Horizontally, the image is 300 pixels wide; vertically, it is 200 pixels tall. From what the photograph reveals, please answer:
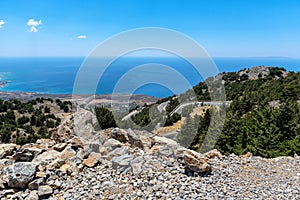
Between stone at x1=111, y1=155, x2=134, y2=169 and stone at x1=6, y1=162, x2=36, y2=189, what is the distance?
243 centimetres

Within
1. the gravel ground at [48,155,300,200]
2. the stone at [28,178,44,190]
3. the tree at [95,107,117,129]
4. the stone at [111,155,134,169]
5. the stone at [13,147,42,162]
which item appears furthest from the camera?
the tree at [95,107,117,129]

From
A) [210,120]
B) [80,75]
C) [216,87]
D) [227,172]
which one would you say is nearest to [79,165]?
[227,172]

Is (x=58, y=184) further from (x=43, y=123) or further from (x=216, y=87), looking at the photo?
(x=216, y=87)

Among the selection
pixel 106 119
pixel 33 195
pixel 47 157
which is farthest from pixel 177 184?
pixel 106 119

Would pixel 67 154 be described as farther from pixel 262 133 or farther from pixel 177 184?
pixel 262 133

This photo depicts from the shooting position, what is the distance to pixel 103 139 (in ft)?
36.6

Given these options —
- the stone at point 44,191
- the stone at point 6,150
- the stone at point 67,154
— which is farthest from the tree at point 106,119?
the stone at point 44,191

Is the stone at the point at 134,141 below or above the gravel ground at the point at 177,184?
above

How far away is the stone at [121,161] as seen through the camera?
8.33 m

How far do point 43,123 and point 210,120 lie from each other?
25.5 meters

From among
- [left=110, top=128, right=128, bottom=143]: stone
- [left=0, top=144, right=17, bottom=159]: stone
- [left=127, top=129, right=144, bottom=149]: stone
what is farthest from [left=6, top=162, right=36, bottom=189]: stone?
[left=127, top=129, right=144, bottom=149]: stone

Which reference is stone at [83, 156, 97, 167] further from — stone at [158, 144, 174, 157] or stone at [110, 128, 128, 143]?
stone at [110, 128, 128, 143]

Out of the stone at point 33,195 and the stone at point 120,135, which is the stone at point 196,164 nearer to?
the stone at point 120,135

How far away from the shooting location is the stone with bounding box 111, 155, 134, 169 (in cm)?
833
